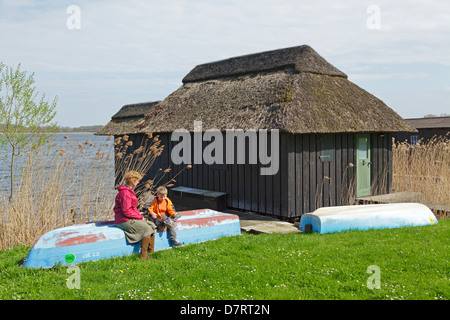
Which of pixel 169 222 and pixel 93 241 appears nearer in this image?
pixel 93 241

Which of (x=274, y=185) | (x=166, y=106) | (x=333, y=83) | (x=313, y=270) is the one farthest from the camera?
(x=166, y=106)

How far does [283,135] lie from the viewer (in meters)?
9.61

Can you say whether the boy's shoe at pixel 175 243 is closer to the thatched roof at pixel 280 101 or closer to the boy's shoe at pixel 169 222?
the boy's shoe at pixel 169 222

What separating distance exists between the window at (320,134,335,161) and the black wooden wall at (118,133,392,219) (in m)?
0.09

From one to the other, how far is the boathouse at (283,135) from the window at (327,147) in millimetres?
25

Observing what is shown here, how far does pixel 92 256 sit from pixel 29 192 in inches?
92.6

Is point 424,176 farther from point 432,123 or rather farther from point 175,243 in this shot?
point 432,123

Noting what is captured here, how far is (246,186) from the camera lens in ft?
34.7

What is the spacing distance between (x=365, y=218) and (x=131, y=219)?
4.46 m
